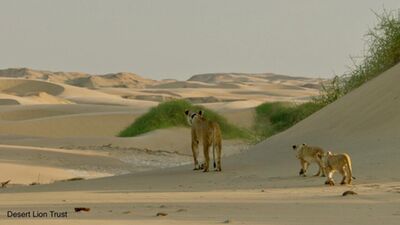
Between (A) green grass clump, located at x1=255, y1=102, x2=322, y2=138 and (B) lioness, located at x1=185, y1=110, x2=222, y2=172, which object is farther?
(A) green grass clump, located at x1=255, y1=102, x2=322, y2=138

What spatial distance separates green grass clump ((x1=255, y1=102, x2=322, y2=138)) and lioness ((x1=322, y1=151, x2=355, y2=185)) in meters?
12.4

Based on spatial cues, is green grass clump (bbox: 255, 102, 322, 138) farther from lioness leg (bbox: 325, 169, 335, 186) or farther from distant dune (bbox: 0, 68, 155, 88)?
distant dune (bbox: 0, 68, 155, 88)

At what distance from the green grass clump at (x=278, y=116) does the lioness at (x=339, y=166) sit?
12368 millimetres

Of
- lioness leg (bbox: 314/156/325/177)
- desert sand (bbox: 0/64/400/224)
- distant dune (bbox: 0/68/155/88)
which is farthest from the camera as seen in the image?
distant dune (bbox: 0/68/155/88)

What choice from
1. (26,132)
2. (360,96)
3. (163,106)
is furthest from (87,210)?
(26,132)

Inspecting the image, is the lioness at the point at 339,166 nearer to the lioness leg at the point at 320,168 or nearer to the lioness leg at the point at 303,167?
the lioness leg at the point at 320,168

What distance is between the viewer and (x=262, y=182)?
12023 millimetres

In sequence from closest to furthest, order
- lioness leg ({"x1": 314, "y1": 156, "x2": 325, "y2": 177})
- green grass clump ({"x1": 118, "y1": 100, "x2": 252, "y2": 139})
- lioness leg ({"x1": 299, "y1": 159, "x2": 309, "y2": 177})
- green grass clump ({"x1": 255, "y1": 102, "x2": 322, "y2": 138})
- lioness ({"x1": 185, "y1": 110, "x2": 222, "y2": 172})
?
lioness leg ({"x1": 314, "y1": 156, "x2": 325, "y2": 177}) → lioness leg ({"x1": 299, "y1": 159, "x2": 309, "y2": 177}) → lioness ({"x1": 185, "y1": 110, "x2": 222, "y2": 172}) → green grass clump ({"x1": 255, "y1": 102, "x2": 322, "y2": 138}) → green grass clump ({"x1": 118, "y1": 100, "x2": 252, "y2": 139})

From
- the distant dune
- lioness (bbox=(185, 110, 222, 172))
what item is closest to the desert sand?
lioness (bbox=(185, 110, 222, 172))

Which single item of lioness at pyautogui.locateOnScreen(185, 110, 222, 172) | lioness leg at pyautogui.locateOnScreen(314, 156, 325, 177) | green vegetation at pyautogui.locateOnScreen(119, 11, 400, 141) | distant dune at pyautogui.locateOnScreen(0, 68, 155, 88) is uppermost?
distant dune at pyautogui.locateOnScreen(0, 68, 155, 88)

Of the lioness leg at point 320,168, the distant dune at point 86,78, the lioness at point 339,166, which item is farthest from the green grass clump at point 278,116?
the distant dune at point 86,78

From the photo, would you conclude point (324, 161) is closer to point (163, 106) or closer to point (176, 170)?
point (176, 170)

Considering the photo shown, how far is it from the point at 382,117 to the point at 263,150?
2448 mm

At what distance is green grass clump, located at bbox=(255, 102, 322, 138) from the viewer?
25969mm
